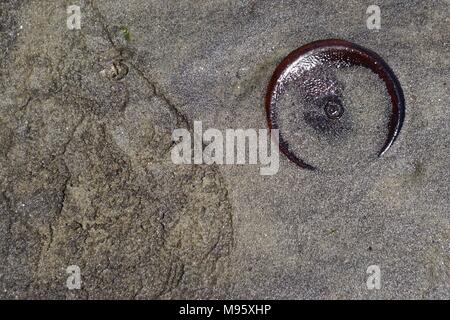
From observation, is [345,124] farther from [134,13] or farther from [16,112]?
[16,112]
